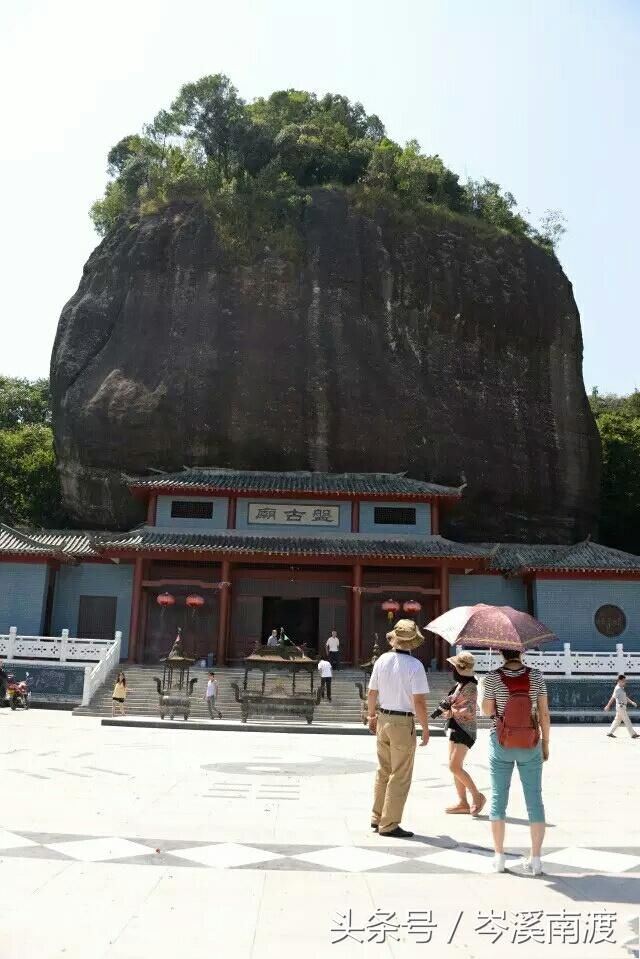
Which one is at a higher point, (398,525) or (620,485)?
(620,485)

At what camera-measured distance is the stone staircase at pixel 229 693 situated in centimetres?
1933

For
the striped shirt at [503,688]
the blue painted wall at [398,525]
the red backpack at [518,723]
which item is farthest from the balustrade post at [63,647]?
the red backpack at [518,723]

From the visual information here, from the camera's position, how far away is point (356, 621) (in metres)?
25.8

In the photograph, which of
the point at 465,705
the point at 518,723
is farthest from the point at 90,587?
the point at 518,723

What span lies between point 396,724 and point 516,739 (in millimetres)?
1255

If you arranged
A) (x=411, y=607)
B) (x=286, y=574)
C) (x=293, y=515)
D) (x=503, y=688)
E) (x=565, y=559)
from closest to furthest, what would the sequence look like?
(x=503, y=688) < (x=411, y=607) < (x=565, y=559) < (x=286, y=574) < (x=293, y=515)

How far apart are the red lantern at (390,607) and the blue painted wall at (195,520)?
6.38m

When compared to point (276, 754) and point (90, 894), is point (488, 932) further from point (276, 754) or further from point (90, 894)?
point (276, 754)

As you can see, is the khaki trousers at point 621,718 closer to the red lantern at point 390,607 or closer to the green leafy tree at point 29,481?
the red lantern at point 390,607

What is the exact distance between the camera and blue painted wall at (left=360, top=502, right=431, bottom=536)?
28000 mm

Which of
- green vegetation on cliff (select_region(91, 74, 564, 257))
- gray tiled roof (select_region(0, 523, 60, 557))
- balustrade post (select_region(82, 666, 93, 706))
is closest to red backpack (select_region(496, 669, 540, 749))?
balustrade post (select_region(82, 666, 93, 706))

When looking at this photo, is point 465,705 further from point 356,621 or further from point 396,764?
point 356,621

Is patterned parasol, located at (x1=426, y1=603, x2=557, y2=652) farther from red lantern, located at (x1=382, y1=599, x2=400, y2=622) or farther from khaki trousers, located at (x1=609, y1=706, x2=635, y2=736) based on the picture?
red lantern, located at (x1=382, y1=599, x2=400, y2=622)

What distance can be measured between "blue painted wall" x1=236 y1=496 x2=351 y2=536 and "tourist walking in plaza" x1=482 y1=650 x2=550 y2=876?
72.8 feet
